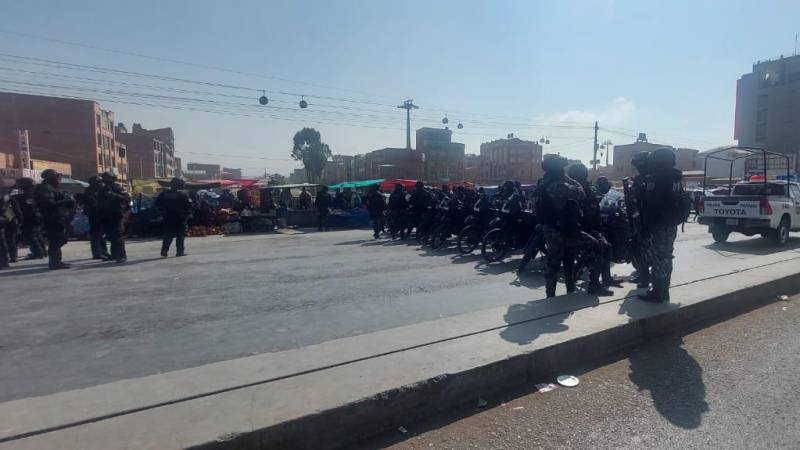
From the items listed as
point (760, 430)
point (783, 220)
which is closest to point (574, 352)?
point (760, 430)

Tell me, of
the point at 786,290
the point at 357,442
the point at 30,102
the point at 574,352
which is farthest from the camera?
the point at 30,102

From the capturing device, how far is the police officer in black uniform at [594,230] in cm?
589

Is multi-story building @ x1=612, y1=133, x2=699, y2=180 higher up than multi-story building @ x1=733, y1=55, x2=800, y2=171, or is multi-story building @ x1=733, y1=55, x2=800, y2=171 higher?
multi-story building @ x1=733, y1=55, x2=800, y2=171

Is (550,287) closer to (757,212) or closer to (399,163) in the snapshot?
(757,212)

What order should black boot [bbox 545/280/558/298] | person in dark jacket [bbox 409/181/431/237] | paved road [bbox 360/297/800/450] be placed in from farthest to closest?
person in dark jacket [bbox 409/181/431/237] → black boot [bbox 545/280/558/298] → paved road [bbox 360/297/800/450]

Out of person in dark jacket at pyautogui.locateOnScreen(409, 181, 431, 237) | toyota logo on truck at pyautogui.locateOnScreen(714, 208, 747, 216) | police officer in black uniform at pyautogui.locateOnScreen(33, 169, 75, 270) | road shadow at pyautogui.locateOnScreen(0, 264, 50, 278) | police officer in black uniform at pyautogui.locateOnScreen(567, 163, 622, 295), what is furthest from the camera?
person in dark jacket at pyautogui.locateOnScreen(409, 181, 431, 237)

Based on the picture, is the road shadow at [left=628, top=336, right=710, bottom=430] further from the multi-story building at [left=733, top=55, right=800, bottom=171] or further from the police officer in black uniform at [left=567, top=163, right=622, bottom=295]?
the multi-story building at [left=733, top=55, right=800, bottom=171]

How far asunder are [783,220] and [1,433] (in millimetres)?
15504

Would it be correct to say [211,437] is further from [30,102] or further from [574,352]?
[30,102]

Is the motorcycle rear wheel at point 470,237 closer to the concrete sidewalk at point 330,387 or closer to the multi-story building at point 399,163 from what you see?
the concrete sidewalk at point 330,387

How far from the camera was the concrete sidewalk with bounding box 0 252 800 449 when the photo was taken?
251 cm

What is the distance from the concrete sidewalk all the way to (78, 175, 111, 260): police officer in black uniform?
7569mm

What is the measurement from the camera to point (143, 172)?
8625 cm

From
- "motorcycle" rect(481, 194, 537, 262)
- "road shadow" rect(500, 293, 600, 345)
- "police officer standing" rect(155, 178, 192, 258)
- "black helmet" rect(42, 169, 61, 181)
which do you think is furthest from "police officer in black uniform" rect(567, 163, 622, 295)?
"black helmet" rect(42, 169, 61, 181)
